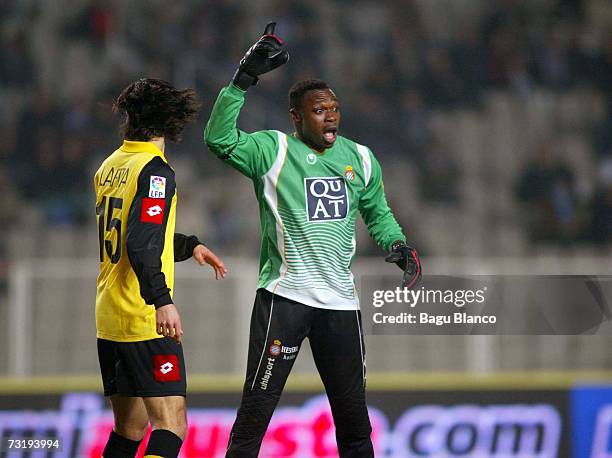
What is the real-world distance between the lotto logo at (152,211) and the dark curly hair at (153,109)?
0.37 metres

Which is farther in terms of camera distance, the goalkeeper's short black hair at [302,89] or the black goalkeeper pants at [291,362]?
the goalkeeper's short black hair at [302,89]

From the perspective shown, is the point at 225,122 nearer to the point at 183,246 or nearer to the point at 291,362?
the point at 183,246

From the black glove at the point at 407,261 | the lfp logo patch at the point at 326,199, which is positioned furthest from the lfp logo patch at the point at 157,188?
the black glove at the point at 407,261

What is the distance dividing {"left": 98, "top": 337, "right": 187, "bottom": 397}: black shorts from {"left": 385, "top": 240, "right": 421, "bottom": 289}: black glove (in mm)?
1052

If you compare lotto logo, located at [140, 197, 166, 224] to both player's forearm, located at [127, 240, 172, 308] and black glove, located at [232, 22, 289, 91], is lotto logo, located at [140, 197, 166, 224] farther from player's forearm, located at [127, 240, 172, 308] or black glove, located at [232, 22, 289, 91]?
black glove, located at [232, 22, 289, 91]

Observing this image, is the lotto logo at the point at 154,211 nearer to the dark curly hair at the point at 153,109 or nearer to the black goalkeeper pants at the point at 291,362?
the dark curly hair at the point at 153,109

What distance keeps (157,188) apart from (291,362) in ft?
3.43

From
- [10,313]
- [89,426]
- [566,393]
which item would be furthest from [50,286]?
[566,393]

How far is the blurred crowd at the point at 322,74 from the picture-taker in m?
9.13

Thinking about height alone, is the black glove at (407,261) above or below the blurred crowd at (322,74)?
below

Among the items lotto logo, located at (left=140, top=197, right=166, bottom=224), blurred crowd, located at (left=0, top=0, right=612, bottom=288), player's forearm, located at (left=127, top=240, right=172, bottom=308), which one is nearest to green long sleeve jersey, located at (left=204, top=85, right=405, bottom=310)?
lotto logo, located at (left=140, top=197, right=166, bottom=224)

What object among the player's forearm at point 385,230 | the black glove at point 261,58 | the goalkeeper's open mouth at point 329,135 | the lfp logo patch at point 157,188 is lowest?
the player's forearm at point 385,230

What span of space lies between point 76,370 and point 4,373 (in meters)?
0.42

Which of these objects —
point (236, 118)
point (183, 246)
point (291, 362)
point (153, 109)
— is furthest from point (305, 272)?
point (153, 109)
